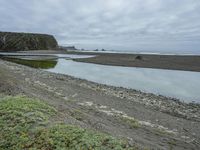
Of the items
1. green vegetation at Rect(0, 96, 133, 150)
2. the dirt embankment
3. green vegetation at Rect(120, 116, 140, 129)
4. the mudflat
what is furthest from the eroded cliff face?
green vegetation at Rect(0, 96, 133, 150)

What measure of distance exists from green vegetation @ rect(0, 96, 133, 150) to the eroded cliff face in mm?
118989

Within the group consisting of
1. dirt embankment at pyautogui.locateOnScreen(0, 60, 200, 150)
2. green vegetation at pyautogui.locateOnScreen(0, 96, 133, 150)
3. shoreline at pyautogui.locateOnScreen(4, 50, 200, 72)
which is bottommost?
shoreline at pyautogui.locateOnScreen(4, 50, 200, 72)

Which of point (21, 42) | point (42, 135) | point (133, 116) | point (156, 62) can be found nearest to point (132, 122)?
point (133, 116)

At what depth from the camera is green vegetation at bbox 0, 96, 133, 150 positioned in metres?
7.02

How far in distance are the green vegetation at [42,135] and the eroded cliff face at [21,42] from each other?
119 meters

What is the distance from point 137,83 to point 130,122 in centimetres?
1750

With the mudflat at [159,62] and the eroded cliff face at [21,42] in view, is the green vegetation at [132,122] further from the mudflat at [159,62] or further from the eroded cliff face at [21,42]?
the eroded cliff face at [21,42]

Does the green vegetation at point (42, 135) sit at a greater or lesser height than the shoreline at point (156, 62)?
greater

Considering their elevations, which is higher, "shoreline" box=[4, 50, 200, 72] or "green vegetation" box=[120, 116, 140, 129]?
"green vegetation" box=[120, 116, 140, 129]

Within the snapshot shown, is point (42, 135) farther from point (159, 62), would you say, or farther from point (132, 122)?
point (159, 62)

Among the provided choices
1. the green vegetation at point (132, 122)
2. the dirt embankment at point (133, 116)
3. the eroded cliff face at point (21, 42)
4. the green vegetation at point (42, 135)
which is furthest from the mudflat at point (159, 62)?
the eroded cliff face at point (21, 42)

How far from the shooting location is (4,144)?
23.8 ft

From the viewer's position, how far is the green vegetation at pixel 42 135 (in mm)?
7023

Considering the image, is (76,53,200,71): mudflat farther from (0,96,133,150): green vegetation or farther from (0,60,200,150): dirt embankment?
(0,96,133,150): green vegetation
